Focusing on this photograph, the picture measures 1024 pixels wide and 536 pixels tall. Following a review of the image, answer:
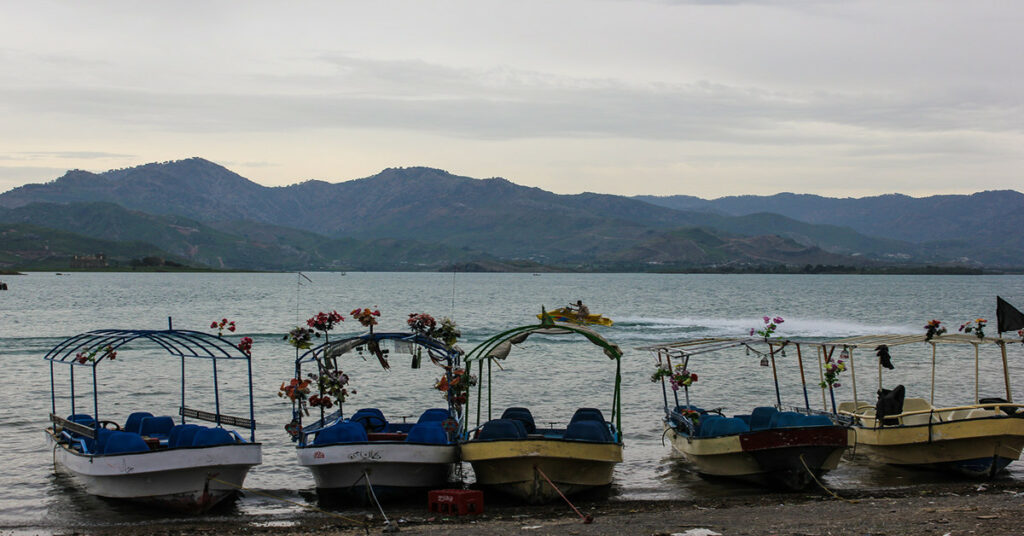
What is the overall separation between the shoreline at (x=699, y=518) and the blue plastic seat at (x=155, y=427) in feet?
12.5

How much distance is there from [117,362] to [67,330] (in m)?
25.2

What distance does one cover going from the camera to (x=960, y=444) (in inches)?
807

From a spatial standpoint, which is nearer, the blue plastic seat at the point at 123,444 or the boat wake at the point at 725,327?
the blue plastic seat at the point at 123,444

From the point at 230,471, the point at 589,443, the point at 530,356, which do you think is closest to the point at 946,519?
the point at 589,443

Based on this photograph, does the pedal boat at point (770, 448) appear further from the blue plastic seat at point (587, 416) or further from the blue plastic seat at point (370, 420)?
the blue plastic seat at point (370, 420)

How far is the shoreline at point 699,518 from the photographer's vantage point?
1548 centimetres

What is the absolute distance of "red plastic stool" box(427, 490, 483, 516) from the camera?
58.4ft

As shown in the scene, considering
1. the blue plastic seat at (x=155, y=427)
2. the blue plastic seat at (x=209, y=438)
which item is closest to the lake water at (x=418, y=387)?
the blue plastic seat at (x=209, y=438)

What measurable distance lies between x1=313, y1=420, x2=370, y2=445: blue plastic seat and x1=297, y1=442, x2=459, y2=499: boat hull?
0.28 metres

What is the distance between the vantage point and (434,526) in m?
16.7

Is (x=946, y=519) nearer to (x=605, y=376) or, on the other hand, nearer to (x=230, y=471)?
(x=230, y=471)

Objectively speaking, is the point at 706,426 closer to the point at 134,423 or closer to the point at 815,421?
the point at 815,421

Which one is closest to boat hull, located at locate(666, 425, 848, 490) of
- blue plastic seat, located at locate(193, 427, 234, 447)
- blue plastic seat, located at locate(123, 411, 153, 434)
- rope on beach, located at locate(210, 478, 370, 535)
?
rope on beach, located at locate(210, 478, 370, 535)

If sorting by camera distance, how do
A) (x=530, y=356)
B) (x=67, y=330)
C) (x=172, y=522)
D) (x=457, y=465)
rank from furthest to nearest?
(x=67, y=330) → (x=530, y=356) → (x=457, y=465) → (x=172, y=522)
